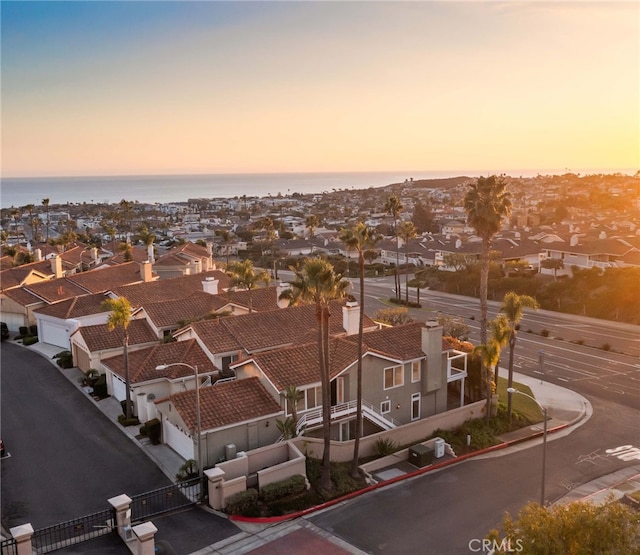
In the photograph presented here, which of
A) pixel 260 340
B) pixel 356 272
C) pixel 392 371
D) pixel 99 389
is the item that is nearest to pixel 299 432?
pixel 392 371

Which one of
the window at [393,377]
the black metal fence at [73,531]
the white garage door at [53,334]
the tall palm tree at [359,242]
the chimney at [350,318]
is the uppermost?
the tall palm tree at [359,242]

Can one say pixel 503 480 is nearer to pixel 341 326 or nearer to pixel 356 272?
pixel 341 326

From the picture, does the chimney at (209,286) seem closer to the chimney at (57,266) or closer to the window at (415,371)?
the chimney at (57,266)

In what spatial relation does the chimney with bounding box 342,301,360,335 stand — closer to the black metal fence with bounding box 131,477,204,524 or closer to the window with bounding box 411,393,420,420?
the window with bounding box 411,393,420,420

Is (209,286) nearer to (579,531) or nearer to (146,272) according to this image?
(146,272)

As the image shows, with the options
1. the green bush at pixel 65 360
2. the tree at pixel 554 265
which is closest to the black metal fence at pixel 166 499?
the green bush at pixel 65 360

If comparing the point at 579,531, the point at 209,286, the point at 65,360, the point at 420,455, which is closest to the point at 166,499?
the point at 420,455

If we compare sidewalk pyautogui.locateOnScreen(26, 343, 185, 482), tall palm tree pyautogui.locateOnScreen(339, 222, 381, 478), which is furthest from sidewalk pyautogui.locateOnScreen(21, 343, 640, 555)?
tall palm tree pyautogui.locateOnScreen(339, 222, 381, 478)
